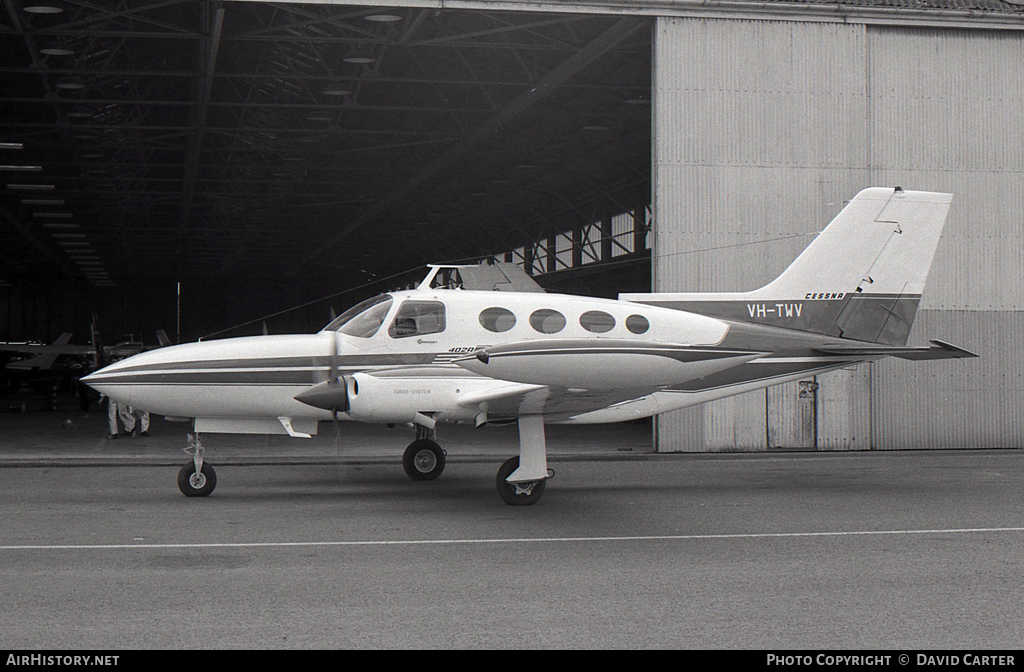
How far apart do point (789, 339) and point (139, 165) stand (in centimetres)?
2697

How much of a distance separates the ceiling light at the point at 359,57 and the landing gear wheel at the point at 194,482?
40.3 ft

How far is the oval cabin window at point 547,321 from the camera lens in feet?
39.4

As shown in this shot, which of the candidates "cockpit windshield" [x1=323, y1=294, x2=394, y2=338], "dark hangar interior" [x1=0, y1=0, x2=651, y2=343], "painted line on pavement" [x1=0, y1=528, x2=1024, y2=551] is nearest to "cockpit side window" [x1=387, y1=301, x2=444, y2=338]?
"cockpit windshield" [x1=323, y1=294, x2=394, y2=338]

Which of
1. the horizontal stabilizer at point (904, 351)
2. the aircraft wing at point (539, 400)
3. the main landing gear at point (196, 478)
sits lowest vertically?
the main landing gear at point (196, 478)

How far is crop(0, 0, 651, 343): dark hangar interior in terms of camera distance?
2061 centimetres

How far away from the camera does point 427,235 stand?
169 ft

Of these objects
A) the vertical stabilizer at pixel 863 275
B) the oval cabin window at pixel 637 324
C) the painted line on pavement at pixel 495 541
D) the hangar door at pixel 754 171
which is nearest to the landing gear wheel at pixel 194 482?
the painted line on pavement at pixel 495 541

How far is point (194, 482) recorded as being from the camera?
12.0 m

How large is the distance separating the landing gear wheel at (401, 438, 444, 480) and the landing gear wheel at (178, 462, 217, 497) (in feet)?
9.22

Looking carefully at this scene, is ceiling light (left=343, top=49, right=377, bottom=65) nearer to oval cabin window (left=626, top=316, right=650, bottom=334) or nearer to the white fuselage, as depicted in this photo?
the white fuselage

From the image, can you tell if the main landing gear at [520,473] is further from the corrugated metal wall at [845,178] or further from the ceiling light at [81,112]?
the ceiling light at [81,112]

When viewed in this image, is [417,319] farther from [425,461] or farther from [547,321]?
[425,461]

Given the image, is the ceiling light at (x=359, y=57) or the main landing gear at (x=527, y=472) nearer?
the main landing gear at (x=527, y=472)

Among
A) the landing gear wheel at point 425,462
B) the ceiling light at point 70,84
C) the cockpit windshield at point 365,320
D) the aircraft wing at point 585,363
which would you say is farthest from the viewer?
the ceiling light at point 70,84
